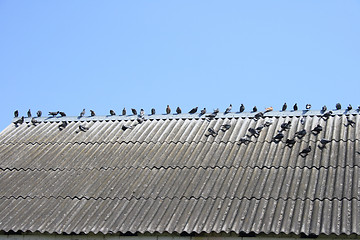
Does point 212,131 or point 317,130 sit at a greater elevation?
point 317,130

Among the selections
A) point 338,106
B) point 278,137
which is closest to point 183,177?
point 278,137

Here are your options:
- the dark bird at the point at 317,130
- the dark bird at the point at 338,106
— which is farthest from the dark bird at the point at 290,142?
the dark bird at the point at 338,106

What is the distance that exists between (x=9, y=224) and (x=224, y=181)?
12.3 feet

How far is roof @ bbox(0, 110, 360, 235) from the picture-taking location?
862 cm

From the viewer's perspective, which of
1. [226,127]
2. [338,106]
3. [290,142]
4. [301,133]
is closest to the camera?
[290,142]

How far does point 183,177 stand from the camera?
1018 centimetres

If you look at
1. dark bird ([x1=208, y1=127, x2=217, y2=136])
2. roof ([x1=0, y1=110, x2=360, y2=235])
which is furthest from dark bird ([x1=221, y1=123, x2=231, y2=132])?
dark bird ([x1=208, y1=127, x2=217, y2=136])

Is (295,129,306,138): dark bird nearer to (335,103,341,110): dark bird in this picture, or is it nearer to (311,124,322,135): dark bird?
(311,124,322,135): dark bird

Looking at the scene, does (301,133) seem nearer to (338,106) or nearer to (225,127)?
(338,106)

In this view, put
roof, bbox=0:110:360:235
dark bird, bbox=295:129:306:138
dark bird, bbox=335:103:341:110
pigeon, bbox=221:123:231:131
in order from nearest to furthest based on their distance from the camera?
roof, bbox=0:110:360:235
dark bird, bbox=295:129:306:138
pigeon, bbox=221:123:231:131
dark bird, bbox=335:103:341:110

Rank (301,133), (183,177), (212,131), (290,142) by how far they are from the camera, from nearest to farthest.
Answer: (183,177), (290,142), (301,133), (212,131)

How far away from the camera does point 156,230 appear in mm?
8539

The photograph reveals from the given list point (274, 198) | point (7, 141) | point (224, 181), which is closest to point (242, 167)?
point (224, 181)

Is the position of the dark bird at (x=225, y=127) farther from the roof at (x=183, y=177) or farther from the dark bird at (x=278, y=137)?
the dark bird at (x=278, y=137)
